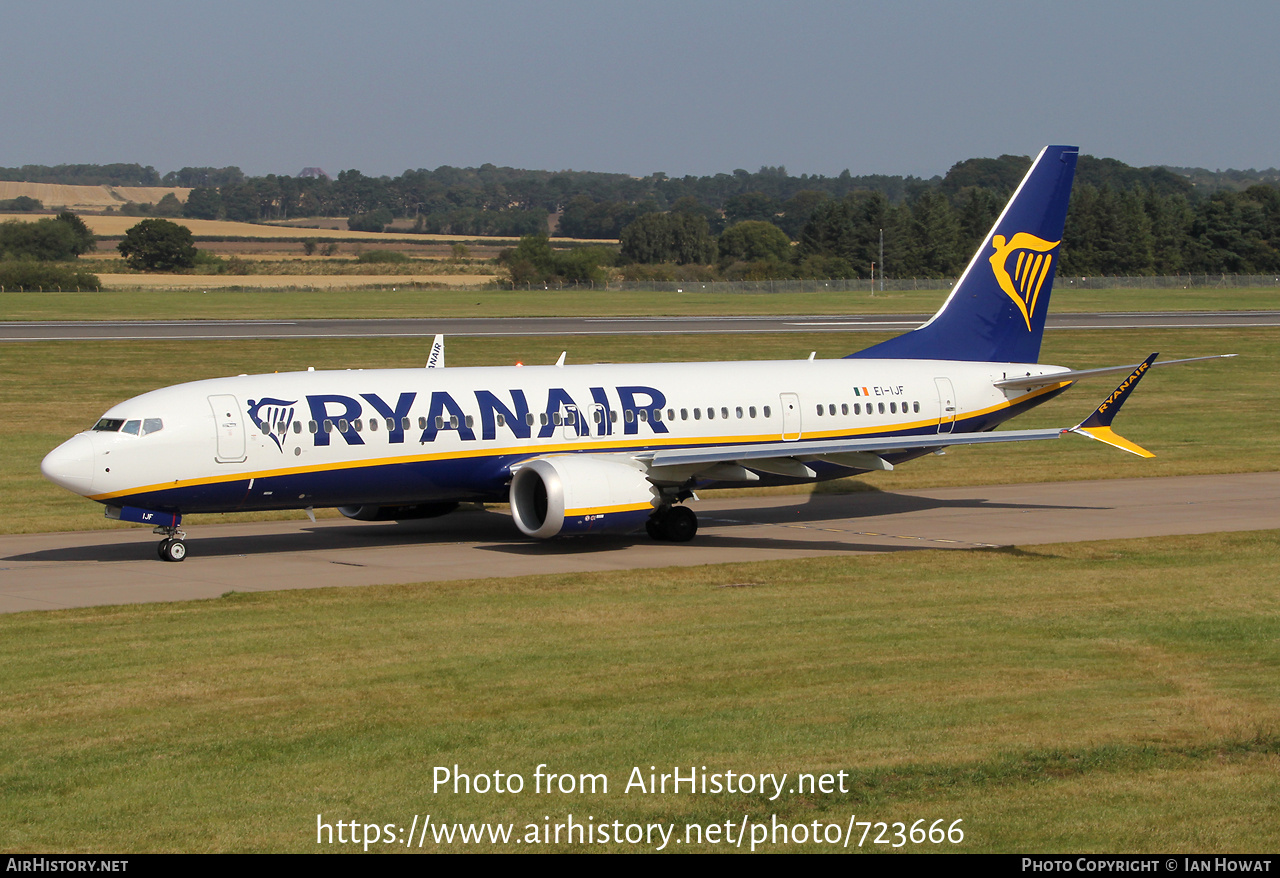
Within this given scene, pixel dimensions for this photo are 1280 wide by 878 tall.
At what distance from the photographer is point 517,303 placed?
126125mm

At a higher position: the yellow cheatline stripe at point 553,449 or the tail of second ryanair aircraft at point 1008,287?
the tail of second ryanair aircraft at point 1008,287

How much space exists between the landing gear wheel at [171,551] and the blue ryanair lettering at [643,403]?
32.0 ft

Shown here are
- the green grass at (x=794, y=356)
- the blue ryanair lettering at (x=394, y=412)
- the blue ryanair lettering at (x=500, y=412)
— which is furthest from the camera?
the green grass at (x=794, y=356)

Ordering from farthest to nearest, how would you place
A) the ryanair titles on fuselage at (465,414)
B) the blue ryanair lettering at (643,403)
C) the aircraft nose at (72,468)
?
the blue ryanair lettering at (643,403), the ryanair titles on fuselage at (465,414), the aircraft nose at (72,468)

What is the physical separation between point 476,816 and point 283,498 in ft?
55.6

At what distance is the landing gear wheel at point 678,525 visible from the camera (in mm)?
31266

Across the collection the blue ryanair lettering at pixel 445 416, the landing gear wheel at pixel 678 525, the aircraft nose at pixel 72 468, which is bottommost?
the landing gear wheel at pixel 678 525

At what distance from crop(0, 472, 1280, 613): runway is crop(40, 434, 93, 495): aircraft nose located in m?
1.73

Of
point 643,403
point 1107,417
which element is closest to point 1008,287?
point 1107,417

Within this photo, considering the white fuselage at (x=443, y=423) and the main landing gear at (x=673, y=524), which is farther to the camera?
the main landing gear at (x=673, y=524)

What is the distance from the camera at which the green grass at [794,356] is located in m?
41.8

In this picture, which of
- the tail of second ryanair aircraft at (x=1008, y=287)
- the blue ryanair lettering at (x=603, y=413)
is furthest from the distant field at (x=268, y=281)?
the blue ryanair lettering at (x=603, y=413)

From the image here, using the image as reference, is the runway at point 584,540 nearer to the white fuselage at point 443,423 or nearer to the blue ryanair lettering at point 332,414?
the white fuselage at point 443,423
